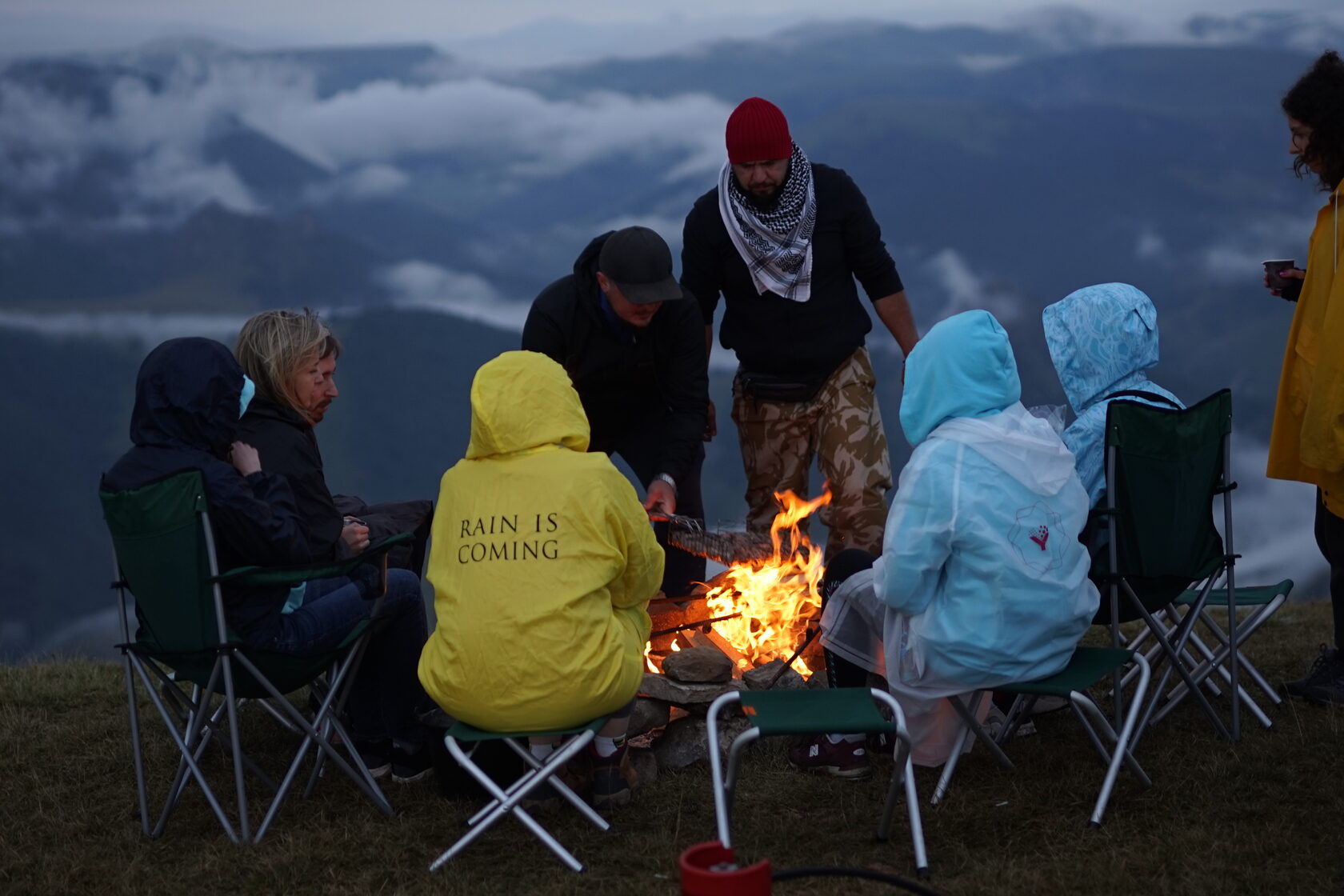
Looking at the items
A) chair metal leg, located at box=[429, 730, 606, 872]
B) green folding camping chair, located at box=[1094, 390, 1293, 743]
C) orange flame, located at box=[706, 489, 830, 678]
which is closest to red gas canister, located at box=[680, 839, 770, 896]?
chair metal leg, located at box=[429, 730, 606, 872]

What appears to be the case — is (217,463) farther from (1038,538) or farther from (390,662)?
(1038,538)

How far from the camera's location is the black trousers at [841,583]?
3857mm

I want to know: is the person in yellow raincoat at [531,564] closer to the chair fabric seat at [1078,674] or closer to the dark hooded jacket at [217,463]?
the dark hooded jacket at [217,463]

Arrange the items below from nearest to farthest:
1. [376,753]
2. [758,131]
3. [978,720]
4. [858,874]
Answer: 1. [858,874]
2. [978,720]
3. [376,753]
4. [758,131]

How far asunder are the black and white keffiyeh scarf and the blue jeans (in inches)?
66.0

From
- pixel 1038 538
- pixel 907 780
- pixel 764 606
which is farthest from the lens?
pixel 764 606

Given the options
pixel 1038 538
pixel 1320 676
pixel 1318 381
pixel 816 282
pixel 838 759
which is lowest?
pixel 1320 676

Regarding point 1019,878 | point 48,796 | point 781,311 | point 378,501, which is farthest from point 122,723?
point 1019,878

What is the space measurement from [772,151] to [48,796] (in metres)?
3.04

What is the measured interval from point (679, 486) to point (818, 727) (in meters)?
1.95

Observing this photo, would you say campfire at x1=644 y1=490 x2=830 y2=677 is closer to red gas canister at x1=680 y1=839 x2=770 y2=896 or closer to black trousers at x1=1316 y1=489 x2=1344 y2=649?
black trousers at x1=1316 y1=489 x2=1344 y2=649

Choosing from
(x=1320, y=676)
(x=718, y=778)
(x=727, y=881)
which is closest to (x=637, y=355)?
(x=718, y=778)

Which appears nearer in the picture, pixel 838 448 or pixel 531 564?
pixel 531 564

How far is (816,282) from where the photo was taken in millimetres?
4766
